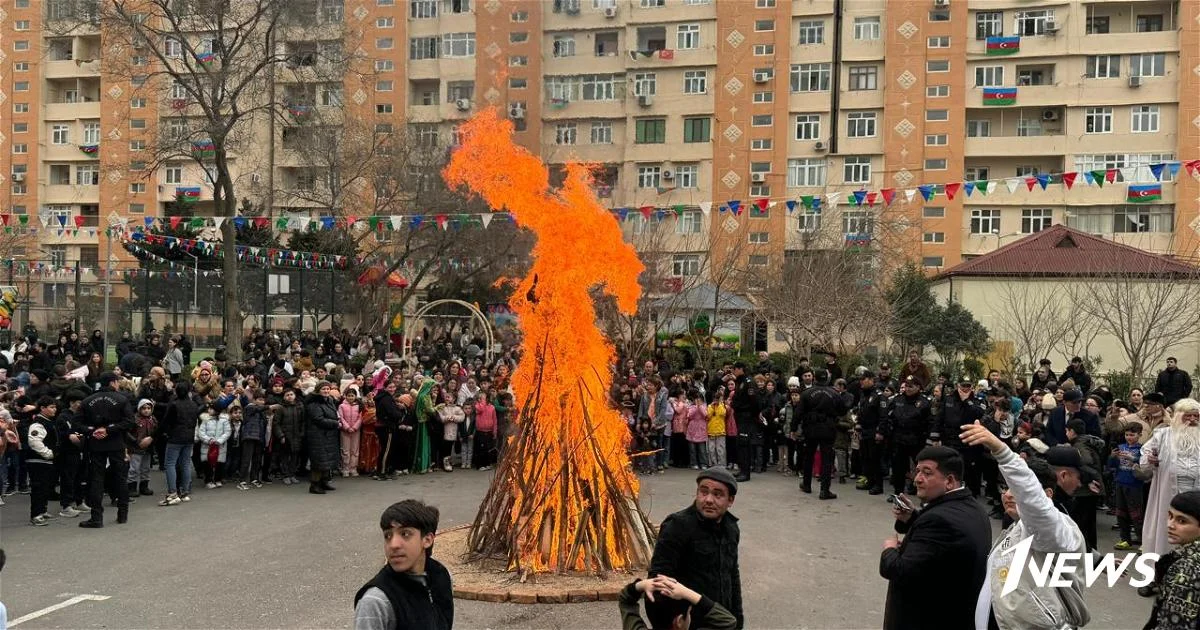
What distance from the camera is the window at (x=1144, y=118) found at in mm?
41375

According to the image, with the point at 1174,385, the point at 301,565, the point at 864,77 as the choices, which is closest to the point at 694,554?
the point at 301,565

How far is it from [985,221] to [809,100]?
11050 mm

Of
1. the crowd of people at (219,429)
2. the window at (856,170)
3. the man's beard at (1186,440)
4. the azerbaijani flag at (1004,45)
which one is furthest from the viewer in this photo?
the window at (856,170)

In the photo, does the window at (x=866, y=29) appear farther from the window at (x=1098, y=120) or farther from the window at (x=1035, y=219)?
the window at (x=1035, y=219)

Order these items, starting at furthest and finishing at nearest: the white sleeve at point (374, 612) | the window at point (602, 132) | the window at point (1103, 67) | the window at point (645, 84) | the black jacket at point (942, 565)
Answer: the window at point (602, 132), the window at point (645, 84), the window at point (1103, 67), the black jacket at point (942, 565), the white sleeve at point (374, 612)

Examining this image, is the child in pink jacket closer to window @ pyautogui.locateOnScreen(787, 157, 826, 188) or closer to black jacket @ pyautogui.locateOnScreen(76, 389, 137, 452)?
black jacket @ pyautogui.locateOnScreen(76, 389, 137, 452)

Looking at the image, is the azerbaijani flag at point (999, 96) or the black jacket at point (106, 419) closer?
the black jacket at point (106, 419)

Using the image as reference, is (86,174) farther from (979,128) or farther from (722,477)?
(722,477)

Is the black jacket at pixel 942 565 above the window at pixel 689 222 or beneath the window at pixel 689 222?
beneath

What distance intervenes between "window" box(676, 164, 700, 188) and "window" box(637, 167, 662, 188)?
1.09 metres

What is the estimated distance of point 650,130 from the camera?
4647cm

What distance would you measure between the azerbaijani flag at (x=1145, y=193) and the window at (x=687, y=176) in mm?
21513
